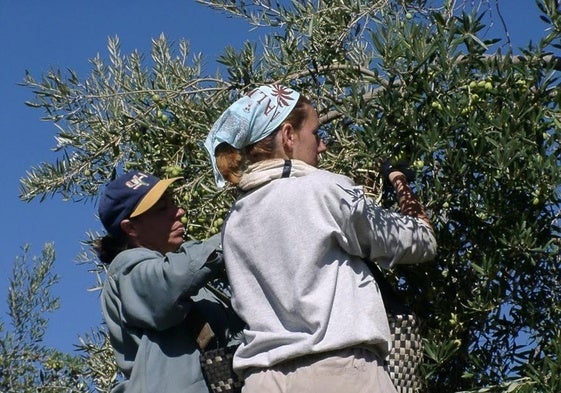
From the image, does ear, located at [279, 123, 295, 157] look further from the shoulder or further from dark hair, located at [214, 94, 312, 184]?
the shoulder

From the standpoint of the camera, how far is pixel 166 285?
14.8ft

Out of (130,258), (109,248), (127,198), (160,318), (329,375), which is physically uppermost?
(127,198)

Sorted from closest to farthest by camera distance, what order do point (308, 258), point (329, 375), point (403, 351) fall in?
1. point (329, 375)
2. point (308, 258)
3. point (403, 351)

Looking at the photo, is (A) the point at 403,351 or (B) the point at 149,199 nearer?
(A) the point at 403,351

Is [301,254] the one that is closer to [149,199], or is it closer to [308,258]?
[308,258]

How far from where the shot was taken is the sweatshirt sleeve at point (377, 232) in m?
4.23

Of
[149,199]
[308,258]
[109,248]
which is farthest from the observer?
[109,248]

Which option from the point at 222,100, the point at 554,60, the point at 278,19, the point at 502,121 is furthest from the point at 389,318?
the point at 278,19

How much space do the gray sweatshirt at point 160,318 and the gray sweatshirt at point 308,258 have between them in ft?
0.57

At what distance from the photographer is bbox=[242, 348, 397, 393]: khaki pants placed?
13.3 feet

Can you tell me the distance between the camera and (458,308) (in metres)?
4.72

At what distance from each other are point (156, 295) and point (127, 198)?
0.62 metres

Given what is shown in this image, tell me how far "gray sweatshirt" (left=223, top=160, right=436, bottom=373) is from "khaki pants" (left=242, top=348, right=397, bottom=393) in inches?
1.6

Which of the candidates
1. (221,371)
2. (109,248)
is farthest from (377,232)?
(109,248)
